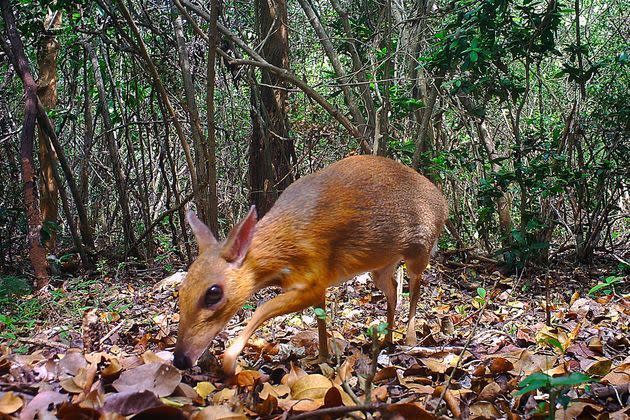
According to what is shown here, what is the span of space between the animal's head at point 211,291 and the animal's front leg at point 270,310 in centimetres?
12

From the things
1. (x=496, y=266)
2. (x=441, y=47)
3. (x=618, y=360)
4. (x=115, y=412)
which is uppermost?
(x=441, y=47)

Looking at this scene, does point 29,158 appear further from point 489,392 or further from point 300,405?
point 489,392

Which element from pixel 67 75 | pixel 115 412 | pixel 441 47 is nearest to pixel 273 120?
pixel 441 47

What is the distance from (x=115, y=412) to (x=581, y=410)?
1891 mm

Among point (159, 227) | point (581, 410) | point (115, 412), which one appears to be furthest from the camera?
point (159, 227)

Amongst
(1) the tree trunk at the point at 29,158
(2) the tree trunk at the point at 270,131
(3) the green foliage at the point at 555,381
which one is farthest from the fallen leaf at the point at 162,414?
(2) the tree trunk at the point at 270,131

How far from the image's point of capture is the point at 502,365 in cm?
326

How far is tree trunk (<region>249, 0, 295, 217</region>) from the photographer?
7.88 m

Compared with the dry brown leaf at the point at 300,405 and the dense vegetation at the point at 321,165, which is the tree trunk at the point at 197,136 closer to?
the dense vegetation at the point at 321,165

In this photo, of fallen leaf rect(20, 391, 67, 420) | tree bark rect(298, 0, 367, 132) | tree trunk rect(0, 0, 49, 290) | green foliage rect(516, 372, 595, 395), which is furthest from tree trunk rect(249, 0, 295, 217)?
green foliage rect(516, 372, 595, 395)

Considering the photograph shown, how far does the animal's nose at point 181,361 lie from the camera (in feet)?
9.89

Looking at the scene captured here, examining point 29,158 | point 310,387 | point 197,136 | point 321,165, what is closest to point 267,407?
point 310,387

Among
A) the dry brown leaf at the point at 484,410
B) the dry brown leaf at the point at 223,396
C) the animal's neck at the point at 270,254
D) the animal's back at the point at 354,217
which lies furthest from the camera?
the animal's back at the point at 354,217

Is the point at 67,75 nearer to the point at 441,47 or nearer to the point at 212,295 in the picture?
the point at 441,47
